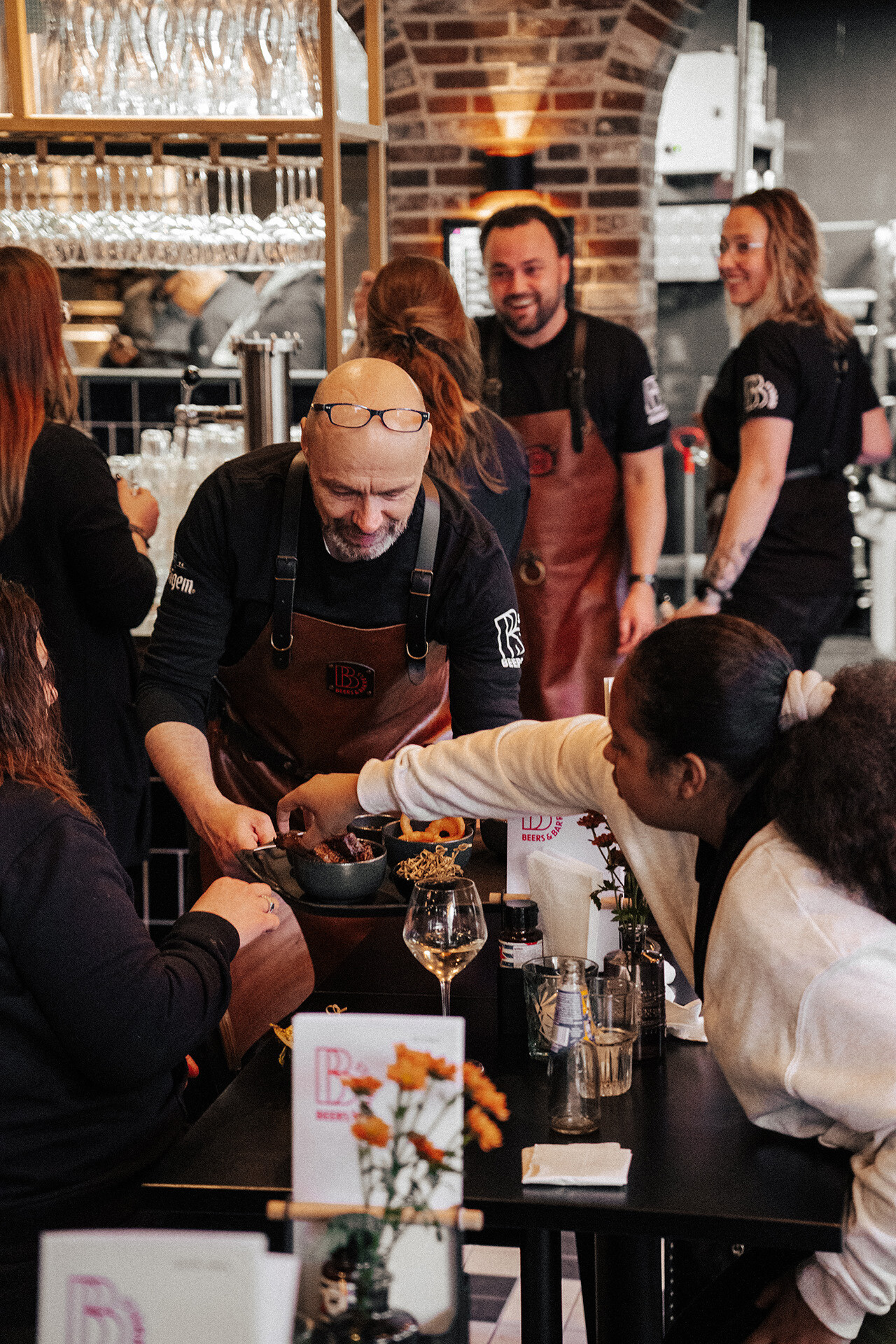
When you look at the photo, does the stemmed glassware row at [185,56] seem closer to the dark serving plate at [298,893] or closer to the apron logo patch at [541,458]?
the apron logo patch at [541,458]

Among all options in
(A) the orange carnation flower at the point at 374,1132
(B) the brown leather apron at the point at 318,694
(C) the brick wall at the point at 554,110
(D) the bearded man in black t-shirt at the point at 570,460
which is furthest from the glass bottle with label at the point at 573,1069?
(C) the brick wall at the point at 554,110

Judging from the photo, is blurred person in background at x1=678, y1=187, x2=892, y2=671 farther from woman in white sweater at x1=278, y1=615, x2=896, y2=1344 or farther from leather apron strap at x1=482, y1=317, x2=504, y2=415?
woman in white sweater at x1=278, y1=615, x2=896, y2=1344

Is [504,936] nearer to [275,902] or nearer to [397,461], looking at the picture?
[275,902]

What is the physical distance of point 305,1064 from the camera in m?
1.20

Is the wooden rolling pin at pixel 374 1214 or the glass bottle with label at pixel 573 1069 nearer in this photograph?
the wooden rolling pin at pixel 374 1214

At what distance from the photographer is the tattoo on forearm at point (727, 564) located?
3.79 meters

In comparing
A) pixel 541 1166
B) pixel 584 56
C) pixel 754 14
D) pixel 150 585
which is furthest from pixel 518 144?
pixel 541 1166

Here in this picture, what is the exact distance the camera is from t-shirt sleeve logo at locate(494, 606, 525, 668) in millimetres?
2459

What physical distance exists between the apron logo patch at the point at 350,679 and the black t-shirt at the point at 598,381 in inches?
67.3

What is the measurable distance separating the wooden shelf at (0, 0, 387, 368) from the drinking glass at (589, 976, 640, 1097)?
2.25 metres

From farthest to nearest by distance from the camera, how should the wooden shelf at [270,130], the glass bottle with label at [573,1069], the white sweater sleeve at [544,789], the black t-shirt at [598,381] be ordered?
the black t-shirt at [598,381] < the wooden shelf at [270,130] < the white sweater sleeve at [544,789] < the glass bottle with label at [573,1069]

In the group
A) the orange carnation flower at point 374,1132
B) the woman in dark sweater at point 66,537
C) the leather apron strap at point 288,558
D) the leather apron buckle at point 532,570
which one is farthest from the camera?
the leather apron buckle at point 532,570

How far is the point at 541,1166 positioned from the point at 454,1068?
31 centimetres

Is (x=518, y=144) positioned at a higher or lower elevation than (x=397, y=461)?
higher
